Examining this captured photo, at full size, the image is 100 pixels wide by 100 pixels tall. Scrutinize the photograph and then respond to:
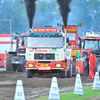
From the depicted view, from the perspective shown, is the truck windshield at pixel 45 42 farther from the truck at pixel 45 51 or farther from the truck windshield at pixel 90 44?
the truck windshield at pixel 90 44

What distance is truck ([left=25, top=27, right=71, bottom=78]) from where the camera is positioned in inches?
750

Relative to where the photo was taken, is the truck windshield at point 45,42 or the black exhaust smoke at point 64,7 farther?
the black exhaust smoke at point 64,7

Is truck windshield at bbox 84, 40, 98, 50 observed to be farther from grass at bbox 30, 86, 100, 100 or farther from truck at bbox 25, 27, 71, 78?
grass at bbox 30, 86, 100, 100

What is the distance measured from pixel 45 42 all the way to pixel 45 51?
472 millimetres

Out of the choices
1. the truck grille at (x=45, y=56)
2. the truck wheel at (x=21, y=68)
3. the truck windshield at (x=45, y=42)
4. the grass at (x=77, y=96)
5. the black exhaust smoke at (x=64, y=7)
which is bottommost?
the grass at (x=77, y=96)

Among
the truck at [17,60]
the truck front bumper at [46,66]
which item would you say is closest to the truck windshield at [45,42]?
the truck front bumper at [46,66]

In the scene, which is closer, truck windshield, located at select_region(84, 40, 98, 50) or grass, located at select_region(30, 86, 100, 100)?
grass, located at select_region(30, 86, 100, 100)

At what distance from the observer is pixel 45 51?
19109 millimetres

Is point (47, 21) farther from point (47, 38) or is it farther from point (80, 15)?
point (47, 38)

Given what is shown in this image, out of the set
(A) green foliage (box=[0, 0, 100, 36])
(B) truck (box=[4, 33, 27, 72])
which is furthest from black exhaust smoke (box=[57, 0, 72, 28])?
(A) green foliage (box=[0, 0, 100, 36])

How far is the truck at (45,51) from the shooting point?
19047 mm

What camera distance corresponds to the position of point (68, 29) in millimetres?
27781

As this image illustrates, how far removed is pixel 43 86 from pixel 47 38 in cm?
441

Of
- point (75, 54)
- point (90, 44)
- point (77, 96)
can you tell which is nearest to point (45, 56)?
point (75, 54)
